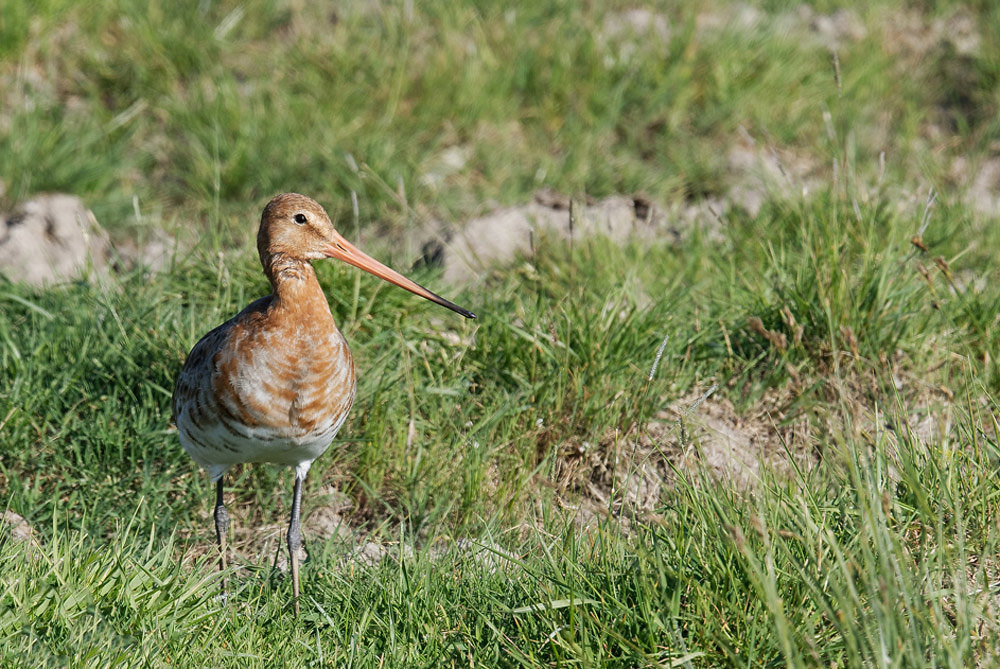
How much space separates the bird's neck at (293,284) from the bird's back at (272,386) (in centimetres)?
1

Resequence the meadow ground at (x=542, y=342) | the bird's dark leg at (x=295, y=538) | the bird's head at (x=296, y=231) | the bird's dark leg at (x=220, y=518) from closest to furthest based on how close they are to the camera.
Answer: the meadow ground at (x=542, y=342)
the bird's dark leg at (x=295, y=538)
the bird's head at (x=296, y=231)
the bird's dark leg at (x=220, y=518)

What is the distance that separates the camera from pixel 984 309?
4.66 meters

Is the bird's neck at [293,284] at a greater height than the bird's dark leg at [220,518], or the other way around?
the bird's neck at [293,284]

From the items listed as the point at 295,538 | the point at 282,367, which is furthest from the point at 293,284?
the point at 295,538

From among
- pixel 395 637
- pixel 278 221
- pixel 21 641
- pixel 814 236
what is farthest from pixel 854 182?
pixel 21 641

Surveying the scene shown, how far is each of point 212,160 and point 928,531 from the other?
4485mm

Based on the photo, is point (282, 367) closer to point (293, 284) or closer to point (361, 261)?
point (293, 284)

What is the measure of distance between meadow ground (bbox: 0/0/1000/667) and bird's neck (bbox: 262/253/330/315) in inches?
32.7

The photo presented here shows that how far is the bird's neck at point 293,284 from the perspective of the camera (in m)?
3.83

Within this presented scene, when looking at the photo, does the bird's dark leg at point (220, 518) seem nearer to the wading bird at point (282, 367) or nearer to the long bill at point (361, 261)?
the wading bird at point (282, 367)

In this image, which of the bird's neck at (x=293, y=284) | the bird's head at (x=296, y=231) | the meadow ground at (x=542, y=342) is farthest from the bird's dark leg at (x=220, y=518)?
the bird's head at (x=296, y=231)

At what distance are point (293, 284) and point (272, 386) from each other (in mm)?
363

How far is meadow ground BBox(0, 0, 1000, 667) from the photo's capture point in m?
3.13

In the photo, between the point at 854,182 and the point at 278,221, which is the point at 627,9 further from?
the point at 278,221
